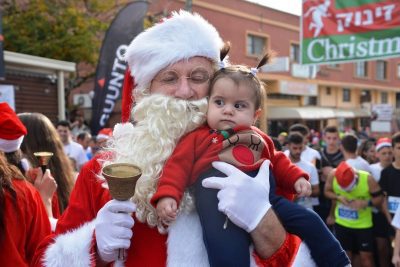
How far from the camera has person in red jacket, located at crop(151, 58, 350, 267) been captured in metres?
1.50

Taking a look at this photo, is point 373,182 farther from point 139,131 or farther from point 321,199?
point 139,131

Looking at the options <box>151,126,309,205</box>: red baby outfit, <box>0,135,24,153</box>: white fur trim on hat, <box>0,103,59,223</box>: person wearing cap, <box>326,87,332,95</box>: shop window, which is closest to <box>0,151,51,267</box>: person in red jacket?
<box>0,103,59,223</box>: person wearing cap

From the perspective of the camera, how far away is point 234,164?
1663 millimetres

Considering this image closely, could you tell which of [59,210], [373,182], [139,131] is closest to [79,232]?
[139,131]

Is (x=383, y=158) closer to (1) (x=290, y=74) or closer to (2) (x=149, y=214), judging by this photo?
(2) (x=149, y=214)

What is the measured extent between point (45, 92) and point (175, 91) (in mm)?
9634

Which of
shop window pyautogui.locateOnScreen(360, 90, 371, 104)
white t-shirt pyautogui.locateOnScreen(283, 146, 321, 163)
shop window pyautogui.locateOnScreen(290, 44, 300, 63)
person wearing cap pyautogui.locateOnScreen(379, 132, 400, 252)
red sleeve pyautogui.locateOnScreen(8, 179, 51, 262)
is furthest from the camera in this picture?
shop window pyautogui.locateOnScreen(360, 90, 371, 104)

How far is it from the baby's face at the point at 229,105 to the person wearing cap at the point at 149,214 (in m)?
0.11

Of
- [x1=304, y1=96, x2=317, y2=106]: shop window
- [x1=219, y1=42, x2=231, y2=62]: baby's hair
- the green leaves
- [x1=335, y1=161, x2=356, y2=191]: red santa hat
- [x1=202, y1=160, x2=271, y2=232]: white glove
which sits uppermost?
the green leaves

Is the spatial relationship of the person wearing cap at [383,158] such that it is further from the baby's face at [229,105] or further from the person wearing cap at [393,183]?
the baby's face at [229,105]

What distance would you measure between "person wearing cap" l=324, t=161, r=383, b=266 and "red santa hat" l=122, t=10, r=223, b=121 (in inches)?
149

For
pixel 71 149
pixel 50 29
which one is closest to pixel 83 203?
pixel 71 149

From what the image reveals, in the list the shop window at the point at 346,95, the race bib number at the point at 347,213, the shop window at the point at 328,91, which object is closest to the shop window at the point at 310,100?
the shop window at the point at 328,91

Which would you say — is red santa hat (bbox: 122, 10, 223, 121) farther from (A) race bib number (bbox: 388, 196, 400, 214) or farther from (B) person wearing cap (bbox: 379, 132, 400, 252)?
(A) race bib number (bbox: 388, 196, 400, 214)
